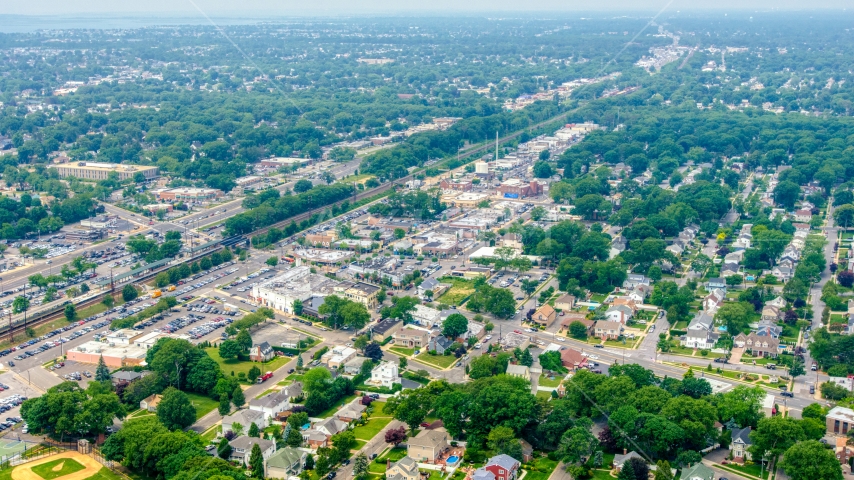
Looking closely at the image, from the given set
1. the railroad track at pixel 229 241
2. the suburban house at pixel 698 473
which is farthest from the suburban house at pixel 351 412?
the railroad track at pixel 229 241

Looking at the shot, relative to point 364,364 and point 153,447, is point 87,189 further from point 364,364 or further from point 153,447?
point 153,447

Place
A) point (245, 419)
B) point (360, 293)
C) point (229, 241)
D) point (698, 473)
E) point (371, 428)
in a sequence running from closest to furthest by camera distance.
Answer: point (698, 473) < point (245, 419) < point (371, 428) < point (360, 293) < point (229, 241)

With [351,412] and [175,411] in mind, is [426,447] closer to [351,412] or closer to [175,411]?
[351,412]

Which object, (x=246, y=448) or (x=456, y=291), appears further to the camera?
(x=456, y=291)

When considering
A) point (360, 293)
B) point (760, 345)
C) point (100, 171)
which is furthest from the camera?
point (100, 171)

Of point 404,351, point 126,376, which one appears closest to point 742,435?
point 404,351

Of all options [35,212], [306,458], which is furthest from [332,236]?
[306,458]
